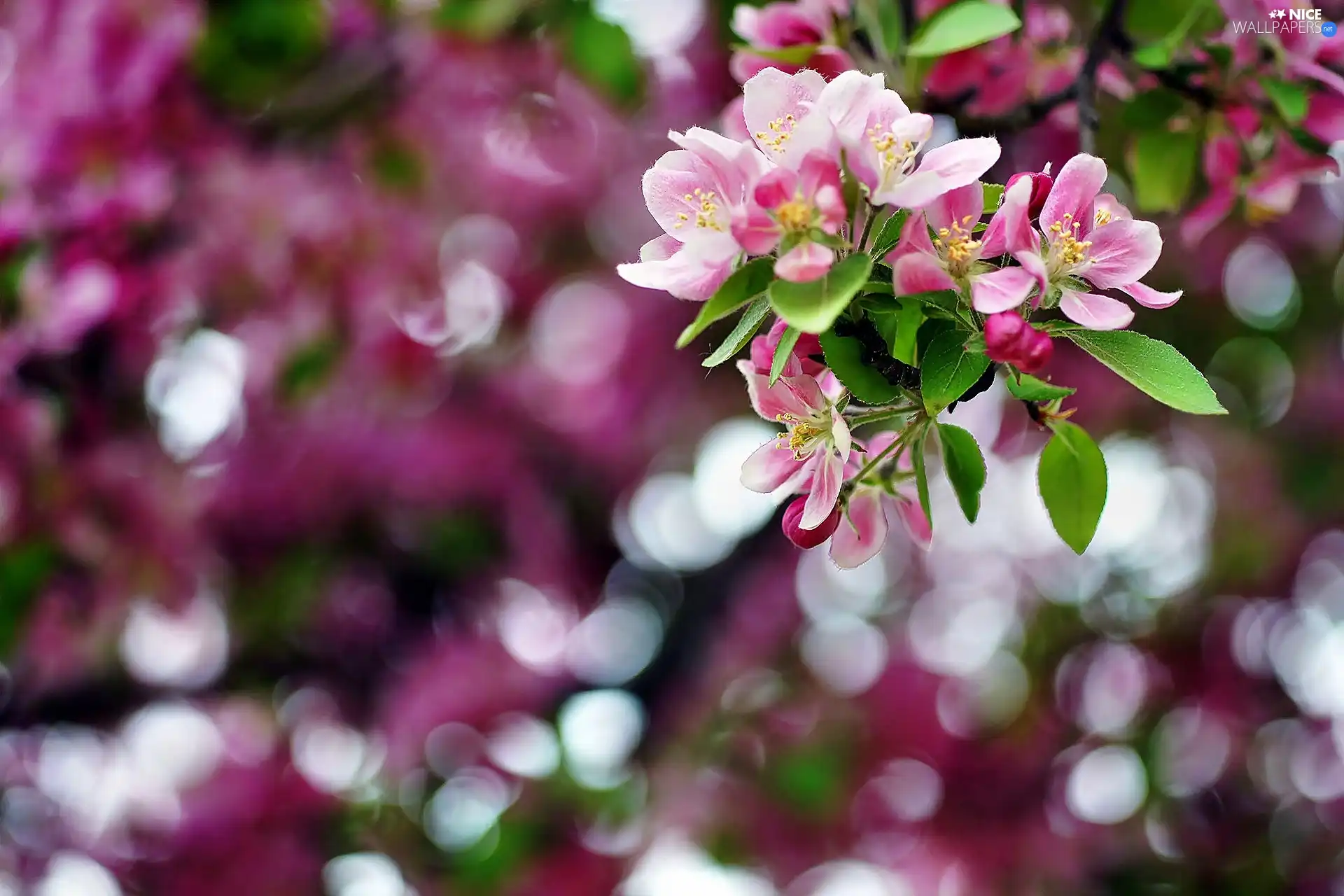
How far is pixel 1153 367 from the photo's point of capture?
0.56m

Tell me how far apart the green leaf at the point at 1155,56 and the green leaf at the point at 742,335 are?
0.54 m

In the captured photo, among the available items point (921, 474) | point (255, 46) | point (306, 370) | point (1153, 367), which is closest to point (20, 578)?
point (306, 370)

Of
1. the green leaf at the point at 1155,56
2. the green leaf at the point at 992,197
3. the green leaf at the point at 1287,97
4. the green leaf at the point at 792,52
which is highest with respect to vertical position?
the green leaf at the point at 992,197

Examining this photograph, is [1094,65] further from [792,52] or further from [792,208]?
[792,208]

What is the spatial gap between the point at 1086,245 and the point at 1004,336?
110 millimetres

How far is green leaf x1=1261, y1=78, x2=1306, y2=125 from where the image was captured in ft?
2.88

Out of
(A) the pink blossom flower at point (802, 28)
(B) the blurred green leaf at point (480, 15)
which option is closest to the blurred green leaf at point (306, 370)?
(B) the blurred green leaf at point (480, 15)

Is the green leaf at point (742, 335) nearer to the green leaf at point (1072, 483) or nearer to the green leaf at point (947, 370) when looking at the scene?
the green leaf at point (947, 370)

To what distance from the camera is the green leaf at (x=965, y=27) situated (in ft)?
2.45

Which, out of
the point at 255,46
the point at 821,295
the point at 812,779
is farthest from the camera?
the point at 812,779

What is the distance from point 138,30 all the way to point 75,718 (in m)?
1.51

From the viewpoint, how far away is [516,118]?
1.79m

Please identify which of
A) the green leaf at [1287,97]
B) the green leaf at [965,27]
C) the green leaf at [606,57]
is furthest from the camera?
the green leaf at [606,57]

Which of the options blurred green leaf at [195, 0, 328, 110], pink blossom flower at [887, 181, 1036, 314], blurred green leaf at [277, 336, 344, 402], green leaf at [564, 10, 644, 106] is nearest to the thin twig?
pink blossom flower at [887, 181, 1036, 314]
